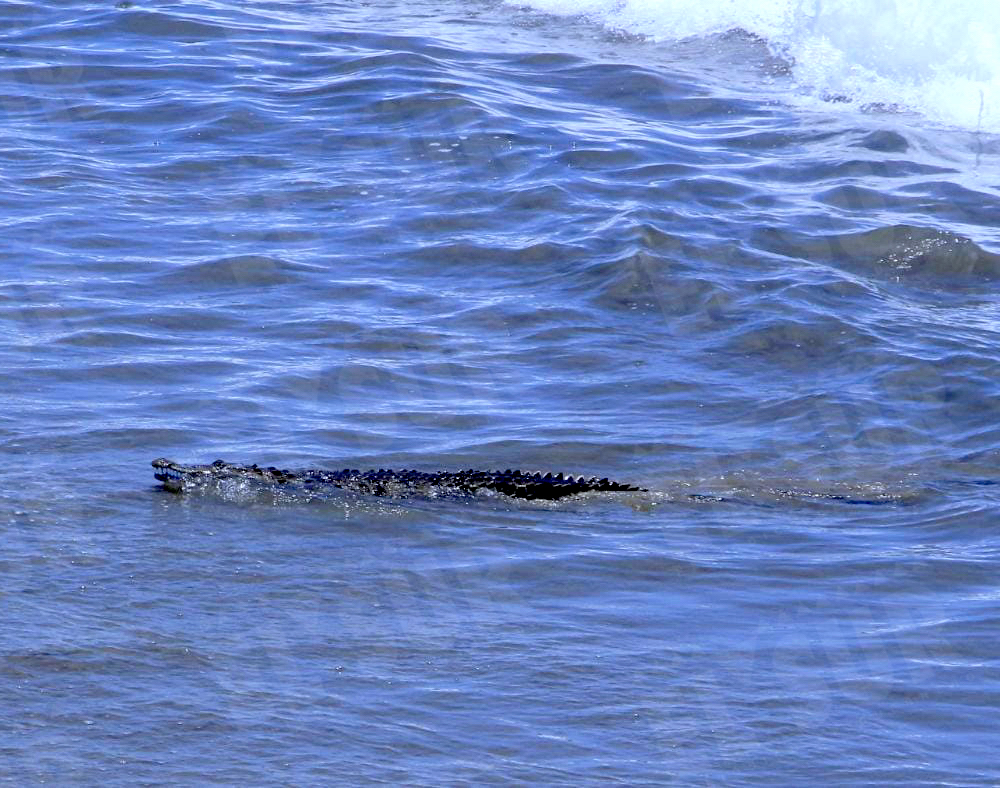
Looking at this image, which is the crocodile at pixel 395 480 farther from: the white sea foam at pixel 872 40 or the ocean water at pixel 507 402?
the white sea foam at pixel 872 40

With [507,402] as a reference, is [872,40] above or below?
above

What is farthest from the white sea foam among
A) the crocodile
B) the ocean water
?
the crocodile

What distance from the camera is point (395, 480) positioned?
604 cm

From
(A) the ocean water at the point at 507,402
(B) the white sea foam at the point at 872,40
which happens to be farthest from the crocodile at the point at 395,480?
(B) the white sea foam at the point at 872,40

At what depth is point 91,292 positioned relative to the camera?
27.8 feet

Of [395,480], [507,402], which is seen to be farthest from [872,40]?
[395,480]

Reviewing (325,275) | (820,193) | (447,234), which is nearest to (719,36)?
(820,193)

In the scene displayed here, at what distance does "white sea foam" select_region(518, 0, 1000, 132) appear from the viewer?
13.1m

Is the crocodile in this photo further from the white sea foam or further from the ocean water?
the white sea foam

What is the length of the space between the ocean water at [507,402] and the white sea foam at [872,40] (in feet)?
0.20

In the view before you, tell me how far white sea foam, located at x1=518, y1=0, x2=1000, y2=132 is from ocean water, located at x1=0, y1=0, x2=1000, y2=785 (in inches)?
2.3

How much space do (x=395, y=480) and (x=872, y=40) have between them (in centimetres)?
993

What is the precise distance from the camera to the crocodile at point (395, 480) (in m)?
5.91

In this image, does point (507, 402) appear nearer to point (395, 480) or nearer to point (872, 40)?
point (395, 480)
